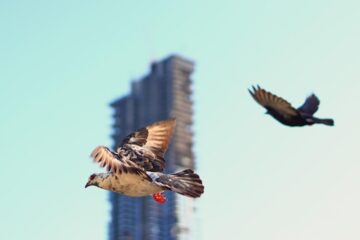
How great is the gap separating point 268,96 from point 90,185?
6.57 metres

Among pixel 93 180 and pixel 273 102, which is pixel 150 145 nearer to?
pixel 93 180

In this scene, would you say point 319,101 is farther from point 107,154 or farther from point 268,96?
point 107,154

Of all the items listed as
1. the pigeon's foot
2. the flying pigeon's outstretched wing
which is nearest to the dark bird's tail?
the flying pigeon's outstretched wing

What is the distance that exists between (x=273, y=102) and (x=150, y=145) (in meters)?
7.25

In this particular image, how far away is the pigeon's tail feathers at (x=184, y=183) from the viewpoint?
27.3 metres

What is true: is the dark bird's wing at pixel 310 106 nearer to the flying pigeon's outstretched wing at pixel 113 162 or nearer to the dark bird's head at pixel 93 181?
the flying pigeon's outstretched wing at pixel 113 162

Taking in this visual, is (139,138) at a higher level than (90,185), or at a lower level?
higher

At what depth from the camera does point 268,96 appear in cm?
2450

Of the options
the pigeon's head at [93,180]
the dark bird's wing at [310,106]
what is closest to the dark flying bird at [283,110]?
the dark bird's wing at [310,106]

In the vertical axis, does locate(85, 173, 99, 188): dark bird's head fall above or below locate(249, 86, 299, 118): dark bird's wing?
below

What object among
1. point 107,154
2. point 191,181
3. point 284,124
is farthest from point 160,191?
point 284,124

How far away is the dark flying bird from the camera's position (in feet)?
80.1

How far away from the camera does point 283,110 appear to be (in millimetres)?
24891

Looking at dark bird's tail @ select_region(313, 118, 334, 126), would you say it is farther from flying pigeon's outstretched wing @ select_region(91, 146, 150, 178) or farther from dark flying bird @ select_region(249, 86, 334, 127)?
flying pigeon's outstretched wing @ select_region(91, 146, 150, 178)
